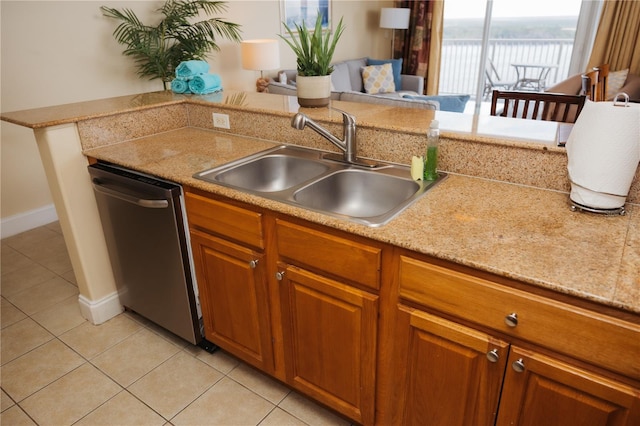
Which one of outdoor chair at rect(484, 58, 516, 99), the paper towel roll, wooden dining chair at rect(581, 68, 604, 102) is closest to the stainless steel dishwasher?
the paper towel roll

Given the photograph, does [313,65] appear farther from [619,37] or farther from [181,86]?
[619,37]

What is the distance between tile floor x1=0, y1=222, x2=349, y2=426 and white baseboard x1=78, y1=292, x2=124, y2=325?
0.03 meters

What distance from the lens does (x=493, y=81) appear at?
269 inches

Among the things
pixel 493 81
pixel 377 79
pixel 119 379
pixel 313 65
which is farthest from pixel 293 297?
pixel 493 81

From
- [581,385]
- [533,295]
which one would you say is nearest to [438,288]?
[533,295]

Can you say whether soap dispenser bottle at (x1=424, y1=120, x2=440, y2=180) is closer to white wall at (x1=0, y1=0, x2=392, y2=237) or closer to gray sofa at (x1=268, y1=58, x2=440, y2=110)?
gray sofa at (x1=268, y1=58, x2=440, y2=110)

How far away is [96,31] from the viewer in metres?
3.46

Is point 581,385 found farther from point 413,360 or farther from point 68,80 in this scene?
point 68,80

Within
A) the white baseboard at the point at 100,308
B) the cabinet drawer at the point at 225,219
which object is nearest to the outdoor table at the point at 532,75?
the cabinet drawer at the point at 225,219

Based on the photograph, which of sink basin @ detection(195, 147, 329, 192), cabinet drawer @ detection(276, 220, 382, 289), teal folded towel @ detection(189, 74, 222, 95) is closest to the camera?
cabinet drawer @ detection(276, 220, 382, 289)

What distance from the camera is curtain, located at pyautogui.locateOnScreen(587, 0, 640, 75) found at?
4.78m

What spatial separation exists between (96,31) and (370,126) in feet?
9.22

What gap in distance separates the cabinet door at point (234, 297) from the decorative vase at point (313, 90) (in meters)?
0.84

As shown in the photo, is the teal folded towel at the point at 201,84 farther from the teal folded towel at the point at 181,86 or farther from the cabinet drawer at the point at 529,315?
the cabinet drawer at the point at 529,315
